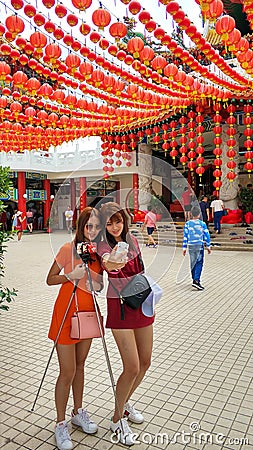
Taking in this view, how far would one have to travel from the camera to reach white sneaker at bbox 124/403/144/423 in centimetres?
245

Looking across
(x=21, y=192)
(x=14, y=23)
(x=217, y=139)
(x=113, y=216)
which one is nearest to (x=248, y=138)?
(x=217, y=139)

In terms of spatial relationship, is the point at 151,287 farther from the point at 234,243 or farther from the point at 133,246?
the point at 234,243

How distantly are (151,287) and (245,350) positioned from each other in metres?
2.09

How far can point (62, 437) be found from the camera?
2.21 metres

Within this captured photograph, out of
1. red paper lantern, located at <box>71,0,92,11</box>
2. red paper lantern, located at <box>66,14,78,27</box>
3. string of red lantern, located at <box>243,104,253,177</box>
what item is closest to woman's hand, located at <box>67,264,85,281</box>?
red paper lantern, located at <box>71,0,92,11</box>

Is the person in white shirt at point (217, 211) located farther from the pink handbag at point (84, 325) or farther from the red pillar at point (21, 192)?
the red pillar at point (21, 192)

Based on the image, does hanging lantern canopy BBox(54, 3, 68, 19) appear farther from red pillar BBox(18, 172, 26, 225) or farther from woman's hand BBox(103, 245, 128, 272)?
red pillar BBox(18, 172, 26, 225)

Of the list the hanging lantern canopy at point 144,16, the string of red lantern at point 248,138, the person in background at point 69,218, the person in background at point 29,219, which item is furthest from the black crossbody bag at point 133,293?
the person in background at point 29,219

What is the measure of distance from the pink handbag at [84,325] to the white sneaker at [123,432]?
2.10ft

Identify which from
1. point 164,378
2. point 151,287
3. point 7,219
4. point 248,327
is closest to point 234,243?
point 248,327

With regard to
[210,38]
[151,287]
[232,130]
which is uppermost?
[210,38]

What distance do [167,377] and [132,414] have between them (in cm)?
75

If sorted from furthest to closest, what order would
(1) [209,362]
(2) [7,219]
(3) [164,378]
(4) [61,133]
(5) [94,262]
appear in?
(2) [7,219] < (4) [61,133] < (1) [209,362] < (3) [164,378] < (5) [94,262]

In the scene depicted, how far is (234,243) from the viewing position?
38.0 feet
